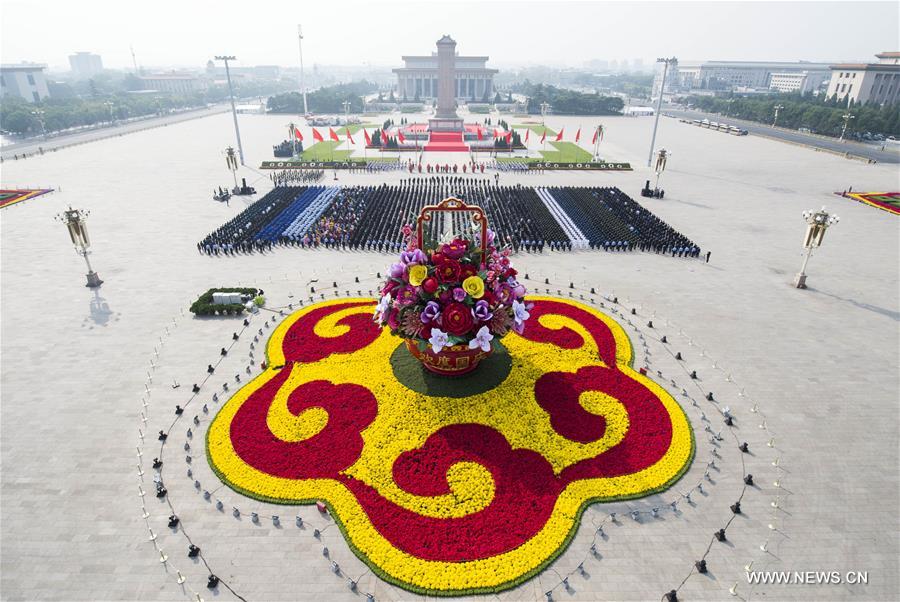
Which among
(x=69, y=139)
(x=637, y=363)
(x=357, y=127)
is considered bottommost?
(x=637, y=363)

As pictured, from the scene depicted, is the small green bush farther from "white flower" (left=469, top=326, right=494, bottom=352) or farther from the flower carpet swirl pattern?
"white flower" (left=469, top=326, right=494, bottom=352)

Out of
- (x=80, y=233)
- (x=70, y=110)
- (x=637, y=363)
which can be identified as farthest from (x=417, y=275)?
(x=70, y=110)

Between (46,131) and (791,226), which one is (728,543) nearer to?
(791,226)

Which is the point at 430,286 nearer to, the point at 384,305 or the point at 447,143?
the point at 384,305

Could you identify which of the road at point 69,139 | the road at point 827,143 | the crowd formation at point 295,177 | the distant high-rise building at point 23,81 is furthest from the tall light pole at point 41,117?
the road at point 827,143

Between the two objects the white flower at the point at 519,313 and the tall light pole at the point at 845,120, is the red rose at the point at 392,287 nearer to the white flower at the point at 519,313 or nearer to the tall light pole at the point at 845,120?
the white flower at the point at 519,313
